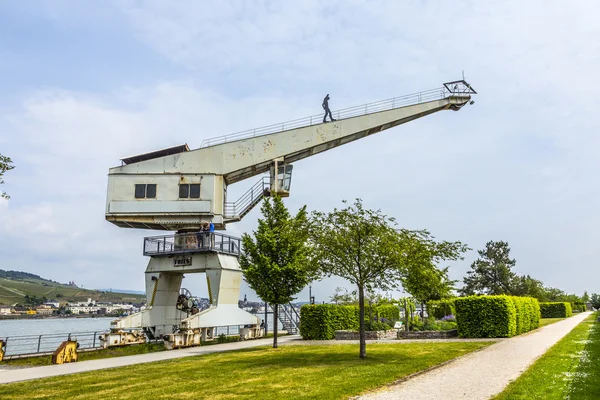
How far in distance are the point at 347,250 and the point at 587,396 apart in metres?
8.45

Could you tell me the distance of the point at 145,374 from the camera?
14125 millimetres

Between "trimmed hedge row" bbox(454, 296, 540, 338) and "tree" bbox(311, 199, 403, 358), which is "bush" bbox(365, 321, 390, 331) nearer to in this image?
"trimmed hedge row" bbox(454, 296, 540, 338)

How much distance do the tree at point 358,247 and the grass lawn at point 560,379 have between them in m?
5.10

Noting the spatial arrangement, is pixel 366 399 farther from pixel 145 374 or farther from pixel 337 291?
pixel 337 291

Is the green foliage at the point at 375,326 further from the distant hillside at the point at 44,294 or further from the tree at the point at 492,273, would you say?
the distant hillside at the point at 44,294

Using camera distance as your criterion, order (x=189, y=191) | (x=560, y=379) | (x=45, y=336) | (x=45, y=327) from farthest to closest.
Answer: (x=45, y=327) < (x=189, y=191) < (x=45, y=336) < (x=560, y=379)

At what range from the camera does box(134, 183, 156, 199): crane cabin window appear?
85.6ft

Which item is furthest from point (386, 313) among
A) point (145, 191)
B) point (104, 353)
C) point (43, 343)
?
point (43, 343)

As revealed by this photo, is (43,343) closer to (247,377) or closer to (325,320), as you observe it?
(325,320)

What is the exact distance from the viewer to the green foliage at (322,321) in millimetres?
26938

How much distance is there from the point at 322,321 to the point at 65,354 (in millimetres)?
13521

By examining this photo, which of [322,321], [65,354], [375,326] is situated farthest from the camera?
[375,326]

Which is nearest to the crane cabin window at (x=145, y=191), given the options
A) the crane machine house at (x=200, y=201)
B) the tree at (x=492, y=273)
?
the crane machine house at (x=200, y=201)

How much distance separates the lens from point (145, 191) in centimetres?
2616
